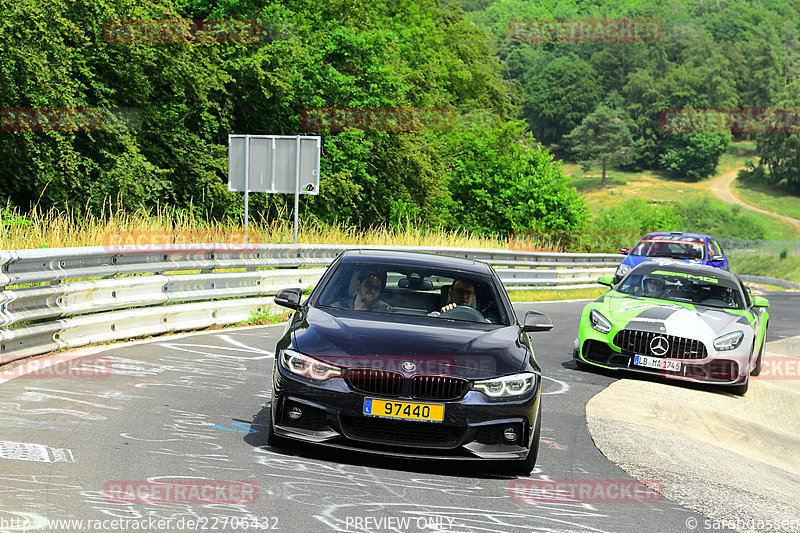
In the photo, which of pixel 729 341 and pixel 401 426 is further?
pixel 729 341

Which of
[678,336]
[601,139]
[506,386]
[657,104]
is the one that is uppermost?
[657,104]

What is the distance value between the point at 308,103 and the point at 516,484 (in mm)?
31121

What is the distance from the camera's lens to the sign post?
65.8 feet

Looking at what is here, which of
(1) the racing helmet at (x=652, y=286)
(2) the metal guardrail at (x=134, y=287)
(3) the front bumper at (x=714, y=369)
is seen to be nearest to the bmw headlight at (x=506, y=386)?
(2) the metal guardrail at (x=134, y=287)

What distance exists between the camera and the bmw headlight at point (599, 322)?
11.7 metres

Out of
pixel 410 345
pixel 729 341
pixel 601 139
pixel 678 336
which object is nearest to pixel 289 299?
pixel 410 345

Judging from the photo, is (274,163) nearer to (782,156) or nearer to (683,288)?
(683,288)

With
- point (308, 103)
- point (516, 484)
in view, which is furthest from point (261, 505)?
point (308, 103)

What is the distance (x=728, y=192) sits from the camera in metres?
156

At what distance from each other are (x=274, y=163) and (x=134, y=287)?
30.2 feet

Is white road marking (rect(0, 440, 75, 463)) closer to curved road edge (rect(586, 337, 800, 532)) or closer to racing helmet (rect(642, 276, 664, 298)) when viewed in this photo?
curved road edge (rect(586, 337, 800, 532))

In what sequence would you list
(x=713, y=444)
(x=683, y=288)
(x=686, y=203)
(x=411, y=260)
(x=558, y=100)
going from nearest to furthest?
(x=411, y=260)
(x=713, y=444)
(x=683, y=288)
(x=686, y=203)
(x=558, y=100)

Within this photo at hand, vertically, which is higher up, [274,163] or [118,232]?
[274,163]

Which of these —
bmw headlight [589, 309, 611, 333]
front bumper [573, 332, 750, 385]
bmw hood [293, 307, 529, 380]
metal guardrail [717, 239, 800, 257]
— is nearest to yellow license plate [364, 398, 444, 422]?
bmw hood [293, 307, 529, 380]
